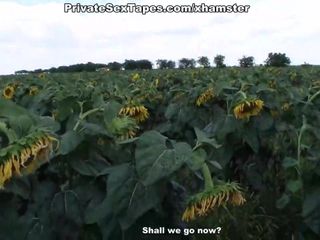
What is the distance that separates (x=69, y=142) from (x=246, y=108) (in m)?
1.63

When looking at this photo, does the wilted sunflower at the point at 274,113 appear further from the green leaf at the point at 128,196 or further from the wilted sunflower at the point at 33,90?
the wilted sunflower at the point at 33,90

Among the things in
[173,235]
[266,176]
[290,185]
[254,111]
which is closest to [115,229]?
[173,235]

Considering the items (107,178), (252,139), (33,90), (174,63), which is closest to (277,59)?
(174,63)

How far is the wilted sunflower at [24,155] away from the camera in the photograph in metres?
1.37

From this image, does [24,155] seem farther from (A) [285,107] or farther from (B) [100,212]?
(A) [285,107]

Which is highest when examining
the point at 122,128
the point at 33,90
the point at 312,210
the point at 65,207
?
the point at 122,128

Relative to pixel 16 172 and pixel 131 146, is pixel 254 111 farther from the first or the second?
pixel 16 172

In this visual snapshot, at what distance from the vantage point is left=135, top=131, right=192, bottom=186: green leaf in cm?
165

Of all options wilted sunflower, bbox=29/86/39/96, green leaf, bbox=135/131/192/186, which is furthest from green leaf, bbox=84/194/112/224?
wilted sunflower, bbox=29/86/39/96

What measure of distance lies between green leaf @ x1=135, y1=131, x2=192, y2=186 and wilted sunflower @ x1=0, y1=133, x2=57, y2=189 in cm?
33

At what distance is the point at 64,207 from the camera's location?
1.88 m

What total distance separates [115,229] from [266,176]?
2223mm

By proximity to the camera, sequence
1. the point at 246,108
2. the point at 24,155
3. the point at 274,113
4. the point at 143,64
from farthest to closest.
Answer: the point at 143,64 < the point at 274,113 < the point at 246,108 < the point at 24,155

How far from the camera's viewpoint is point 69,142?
181cm
